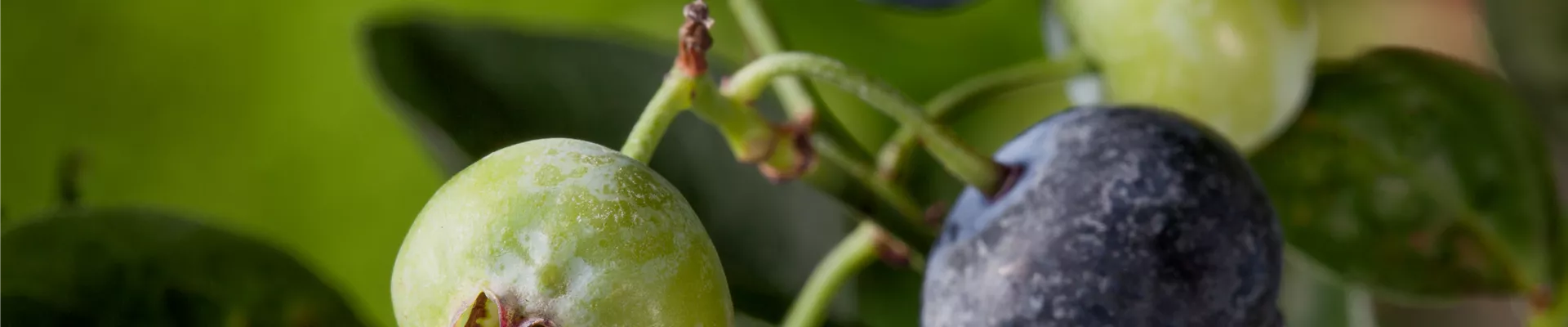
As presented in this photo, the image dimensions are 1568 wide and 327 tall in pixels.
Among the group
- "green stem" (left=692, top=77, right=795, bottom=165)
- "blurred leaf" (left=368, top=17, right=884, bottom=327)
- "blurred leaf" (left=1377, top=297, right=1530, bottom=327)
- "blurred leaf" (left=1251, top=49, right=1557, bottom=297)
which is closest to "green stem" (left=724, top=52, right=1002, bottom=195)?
"green stem" (left=692, top=77, right=795, bottom=165)

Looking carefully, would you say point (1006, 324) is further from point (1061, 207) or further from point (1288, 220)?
point (1288, 220)

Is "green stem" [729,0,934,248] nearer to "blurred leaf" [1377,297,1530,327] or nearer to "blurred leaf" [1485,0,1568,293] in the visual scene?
"blurred leaf" [1485,0,1568,293]

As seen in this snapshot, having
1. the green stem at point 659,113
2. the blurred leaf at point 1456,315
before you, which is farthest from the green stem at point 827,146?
the blurred leaf at point 1456,315

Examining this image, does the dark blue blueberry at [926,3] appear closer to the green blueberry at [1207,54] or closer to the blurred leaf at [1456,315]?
the green blueberry at [1207,54]

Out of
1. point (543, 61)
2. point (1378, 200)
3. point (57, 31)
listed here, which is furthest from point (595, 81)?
point (1378, 200)

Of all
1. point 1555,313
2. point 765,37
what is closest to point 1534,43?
point 1555,313

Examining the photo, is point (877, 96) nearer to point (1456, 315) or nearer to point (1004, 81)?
point (1004, 81)
